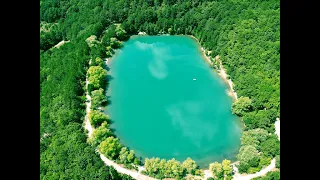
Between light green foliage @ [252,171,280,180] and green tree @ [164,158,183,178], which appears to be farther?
green tree @ [164,158,183,178]

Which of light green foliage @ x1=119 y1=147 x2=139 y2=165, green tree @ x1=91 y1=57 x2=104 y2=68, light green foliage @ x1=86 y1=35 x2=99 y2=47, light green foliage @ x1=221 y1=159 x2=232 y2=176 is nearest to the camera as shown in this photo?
light green foliage @ x1=221 y1=159 x2=232 y2=176

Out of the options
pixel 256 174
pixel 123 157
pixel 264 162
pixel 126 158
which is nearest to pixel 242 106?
pixel 264 162

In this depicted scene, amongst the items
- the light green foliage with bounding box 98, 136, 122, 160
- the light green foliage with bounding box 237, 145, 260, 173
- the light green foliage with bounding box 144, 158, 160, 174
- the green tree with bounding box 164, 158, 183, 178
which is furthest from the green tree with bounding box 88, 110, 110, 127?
the light green foliage with bounding box 237, 145, 260, 173

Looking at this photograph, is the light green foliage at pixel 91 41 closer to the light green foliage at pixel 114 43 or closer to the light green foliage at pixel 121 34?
the light green foliage at pixel 114 43

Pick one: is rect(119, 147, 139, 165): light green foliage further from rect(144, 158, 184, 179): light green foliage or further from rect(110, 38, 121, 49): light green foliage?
rect(110, 38, 121, 49): light green foliage

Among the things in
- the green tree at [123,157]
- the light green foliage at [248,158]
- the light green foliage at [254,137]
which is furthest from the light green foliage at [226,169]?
the green tree at [123,157]
